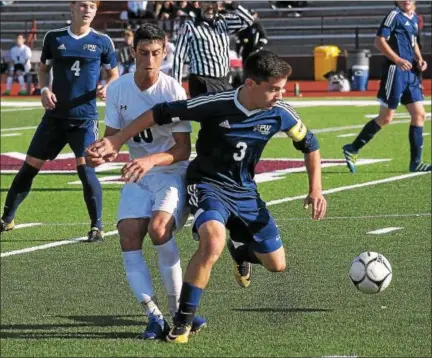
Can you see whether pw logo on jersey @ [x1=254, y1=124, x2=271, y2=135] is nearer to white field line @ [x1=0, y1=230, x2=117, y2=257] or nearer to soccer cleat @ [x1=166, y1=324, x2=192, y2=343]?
soccer cleat @ [x1=166, y1=324, x2=192, y2=343]

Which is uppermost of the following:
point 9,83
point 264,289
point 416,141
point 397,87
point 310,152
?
point 310,152

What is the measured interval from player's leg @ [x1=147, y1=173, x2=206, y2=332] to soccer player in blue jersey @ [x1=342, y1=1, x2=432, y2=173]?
8068mm

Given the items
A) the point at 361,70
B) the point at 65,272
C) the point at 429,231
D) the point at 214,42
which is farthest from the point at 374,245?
the point at 361,70

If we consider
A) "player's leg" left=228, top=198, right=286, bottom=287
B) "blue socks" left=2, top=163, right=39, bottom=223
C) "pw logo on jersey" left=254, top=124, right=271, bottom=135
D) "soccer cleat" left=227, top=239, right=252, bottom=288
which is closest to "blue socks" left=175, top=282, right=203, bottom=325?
"player's leg" left=228, top=198, right=286, bottom=287

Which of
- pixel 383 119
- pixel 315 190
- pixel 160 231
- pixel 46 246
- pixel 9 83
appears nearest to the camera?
pixel 160 231

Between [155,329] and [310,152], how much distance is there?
155 cm

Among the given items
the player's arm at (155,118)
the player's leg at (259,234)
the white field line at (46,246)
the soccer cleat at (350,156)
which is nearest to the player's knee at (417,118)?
the soccer cleat at (350,156)

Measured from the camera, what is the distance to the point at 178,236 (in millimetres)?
12156

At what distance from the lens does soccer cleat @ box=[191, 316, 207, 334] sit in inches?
319

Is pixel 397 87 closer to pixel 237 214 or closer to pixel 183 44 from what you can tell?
pixel 183 44

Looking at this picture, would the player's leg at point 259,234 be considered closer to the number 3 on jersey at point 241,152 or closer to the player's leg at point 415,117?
the number 3 on jersey at point 241,152

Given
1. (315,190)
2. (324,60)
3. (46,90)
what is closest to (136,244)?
A: (315,190)

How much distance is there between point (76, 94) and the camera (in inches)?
475

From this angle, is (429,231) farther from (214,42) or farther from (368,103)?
(368,103)
